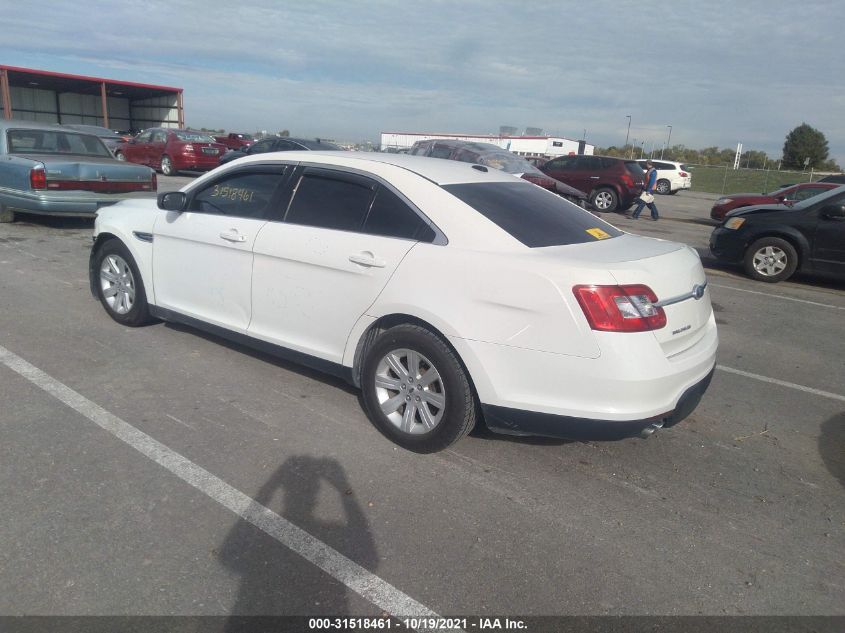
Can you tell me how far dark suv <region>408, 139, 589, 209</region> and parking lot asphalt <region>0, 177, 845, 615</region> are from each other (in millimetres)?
10655

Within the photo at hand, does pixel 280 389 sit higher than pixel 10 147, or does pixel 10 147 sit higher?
pixel 10 147

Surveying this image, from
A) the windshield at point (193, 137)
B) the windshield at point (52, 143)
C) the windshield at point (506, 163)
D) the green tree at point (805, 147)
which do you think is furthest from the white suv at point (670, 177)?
the green tree at point (805, 147)

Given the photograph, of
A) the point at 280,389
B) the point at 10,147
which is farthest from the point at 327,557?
the point at 10,147

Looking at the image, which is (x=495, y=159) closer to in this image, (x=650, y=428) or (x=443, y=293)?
(x=443, y=293)

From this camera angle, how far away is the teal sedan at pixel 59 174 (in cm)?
932

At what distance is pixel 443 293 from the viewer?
3506mm

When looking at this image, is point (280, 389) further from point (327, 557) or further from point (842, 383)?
point (842, 383)

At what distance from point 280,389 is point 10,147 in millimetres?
8041

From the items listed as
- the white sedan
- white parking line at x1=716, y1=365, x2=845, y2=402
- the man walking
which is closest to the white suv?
the man walking

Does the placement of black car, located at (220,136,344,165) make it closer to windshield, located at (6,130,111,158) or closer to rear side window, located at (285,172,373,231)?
windshield, located at (6,130,111,158)

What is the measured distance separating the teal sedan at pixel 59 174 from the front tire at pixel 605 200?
537 inches

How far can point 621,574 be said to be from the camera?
2.81 m

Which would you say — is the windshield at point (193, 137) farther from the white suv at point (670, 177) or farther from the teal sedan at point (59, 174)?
the white suv at point (670, 177)

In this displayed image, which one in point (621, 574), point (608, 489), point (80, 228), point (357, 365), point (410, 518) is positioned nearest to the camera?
point (621, 574)
